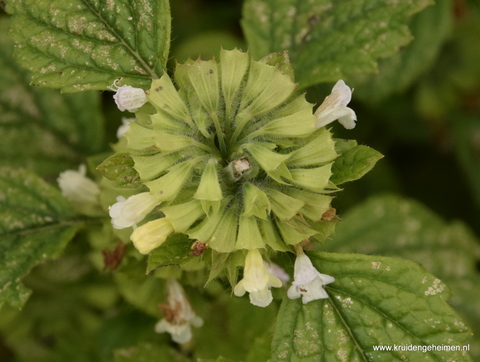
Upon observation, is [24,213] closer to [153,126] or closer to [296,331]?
[153,126]

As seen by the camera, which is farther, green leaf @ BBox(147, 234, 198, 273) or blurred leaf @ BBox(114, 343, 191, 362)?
blurred leaf @ BBox(114, 343, 191, 362)

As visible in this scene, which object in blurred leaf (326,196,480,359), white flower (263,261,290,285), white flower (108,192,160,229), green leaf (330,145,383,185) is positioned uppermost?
green leaf (330,145,383,185)

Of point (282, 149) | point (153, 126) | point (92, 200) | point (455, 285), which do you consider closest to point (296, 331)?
point (282, 149)

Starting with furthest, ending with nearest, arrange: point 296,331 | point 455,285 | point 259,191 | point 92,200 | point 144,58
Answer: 1. point 455,285
2. point 92,200
3. point 144,58
4. point 296,331
5. point 259,191

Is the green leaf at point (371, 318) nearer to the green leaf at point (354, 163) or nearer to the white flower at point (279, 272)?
the white flower at point (279, 272)

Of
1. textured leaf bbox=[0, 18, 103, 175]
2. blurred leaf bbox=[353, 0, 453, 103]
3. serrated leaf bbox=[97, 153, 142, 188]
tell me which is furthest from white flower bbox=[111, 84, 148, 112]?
blurred leaf bbox=[353, 0, 453, 103]

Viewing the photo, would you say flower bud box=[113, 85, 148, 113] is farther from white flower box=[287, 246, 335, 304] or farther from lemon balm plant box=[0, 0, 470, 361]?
white flower box=[287, 246, 335, 304]

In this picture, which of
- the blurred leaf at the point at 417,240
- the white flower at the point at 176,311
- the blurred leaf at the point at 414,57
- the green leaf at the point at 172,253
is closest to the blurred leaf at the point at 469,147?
the blurred leaf at the point at 417,240
